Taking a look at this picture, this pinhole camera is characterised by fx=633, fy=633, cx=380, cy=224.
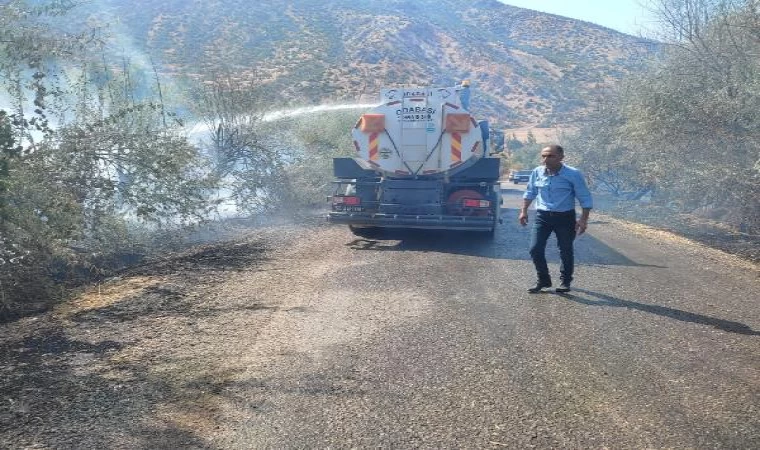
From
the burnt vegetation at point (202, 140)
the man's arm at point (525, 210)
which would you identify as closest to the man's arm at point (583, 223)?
the man's arm at point (525, 210)

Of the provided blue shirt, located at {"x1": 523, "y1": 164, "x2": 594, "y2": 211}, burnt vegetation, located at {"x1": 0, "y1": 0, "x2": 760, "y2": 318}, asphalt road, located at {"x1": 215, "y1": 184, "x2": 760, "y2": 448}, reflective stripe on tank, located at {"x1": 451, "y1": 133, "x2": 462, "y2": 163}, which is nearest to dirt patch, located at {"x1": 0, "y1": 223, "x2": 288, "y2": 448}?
asphalt road, located at {"x1": 215, "y1": 184, "x2": 760, "y2": 448}

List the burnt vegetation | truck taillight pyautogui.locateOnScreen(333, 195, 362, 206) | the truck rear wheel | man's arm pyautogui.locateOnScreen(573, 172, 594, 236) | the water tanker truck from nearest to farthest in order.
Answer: man's arm pyautogui.locateOnScreen(573, 172, 594, 236)
the burnt vegetation
the water tanker truck
truck taillight pyautogui.locateOnScreen(333, 195, 362, 206)
the truck rear wheel

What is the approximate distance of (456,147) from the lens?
11367 millimetres

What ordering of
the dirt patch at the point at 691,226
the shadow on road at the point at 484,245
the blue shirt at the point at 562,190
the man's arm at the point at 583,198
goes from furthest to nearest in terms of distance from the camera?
the dirt patch at the point at 691,226
the shadow on road at the point at 484,245
the blue shirt at the point at 562,190
the man's arm at the point at 583,198

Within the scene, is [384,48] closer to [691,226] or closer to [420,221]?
[691,226]

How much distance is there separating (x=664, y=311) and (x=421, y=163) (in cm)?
588

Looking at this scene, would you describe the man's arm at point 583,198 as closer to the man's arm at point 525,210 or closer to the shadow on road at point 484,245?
the man's arm at point 525,210

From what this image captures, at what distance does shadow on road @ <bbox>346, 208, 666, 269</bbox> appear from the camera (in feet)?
32.2

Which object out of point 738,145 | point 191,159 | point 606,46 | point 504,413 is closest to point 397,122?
point 191,159

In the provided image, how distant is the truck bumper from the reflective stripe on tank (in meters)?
1.13

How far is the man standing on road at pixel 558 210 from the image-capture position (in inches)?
278

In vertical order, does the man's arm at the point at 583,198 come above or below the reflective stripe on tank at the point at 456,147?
below

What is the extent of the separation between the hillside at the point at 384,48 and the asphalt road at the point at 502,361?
59.8 feet

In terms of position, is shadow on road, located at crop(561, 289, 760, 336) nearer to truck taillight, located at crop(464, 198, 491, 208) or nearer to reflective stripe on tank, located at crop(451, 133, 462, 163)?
truck taillight, located at crop(464, 198, 491, 208)
